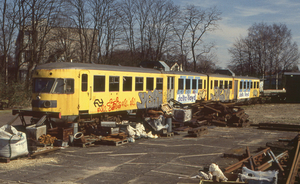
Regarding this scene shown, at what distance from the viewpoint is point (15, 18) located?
2864 cm

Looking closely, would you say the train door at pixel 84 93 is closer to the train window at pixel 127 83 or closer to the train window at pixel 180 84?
the train window at pixel 127 83

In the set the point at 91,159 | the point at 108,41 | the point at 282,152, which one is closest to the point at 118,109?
the point at 91,159

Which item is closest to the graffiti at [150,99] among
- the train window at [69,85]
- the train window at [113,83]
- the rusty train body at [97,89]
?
the rusty train body at [97,89]

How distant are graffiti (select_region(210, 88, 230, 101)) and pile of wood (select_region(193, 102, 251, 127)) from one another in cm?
831

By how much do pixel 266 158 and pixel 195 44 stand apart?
1526 inches

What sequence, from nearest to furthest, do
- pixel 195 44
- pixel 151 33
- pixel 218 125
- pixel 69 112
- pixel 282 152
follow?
1. pixel 282 152
2. pixel 69 112
3. pixel 218 125
4. pixel 151 33
5. pixel 195 44

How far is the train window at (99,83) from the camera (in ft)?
46.5

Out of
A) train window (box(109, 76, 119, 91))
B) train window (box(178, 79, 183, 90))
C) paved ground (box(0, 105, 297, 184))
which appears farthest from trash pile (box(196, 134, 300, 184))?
train window (box(178, 79, 183, 90))

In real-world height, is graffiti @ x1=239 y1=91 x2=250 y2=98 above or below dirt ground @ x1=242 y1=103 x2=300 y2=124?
above

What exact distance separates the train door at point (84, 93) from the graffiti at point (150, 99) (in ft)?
13.7

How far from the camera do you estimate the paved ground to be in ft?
25.4

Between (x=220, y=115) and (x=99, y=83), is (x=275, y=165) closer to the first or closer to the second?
(x=99, y=83)

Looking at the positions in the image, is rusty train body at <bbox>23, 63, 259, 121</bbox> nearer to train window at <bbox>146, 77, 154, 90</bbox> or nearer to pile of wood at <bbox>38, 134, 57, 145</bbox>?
train window at <bbox>146, 77, 154, 90</bbox>

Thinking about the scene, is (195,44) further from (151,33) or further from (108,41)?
(108,41)
